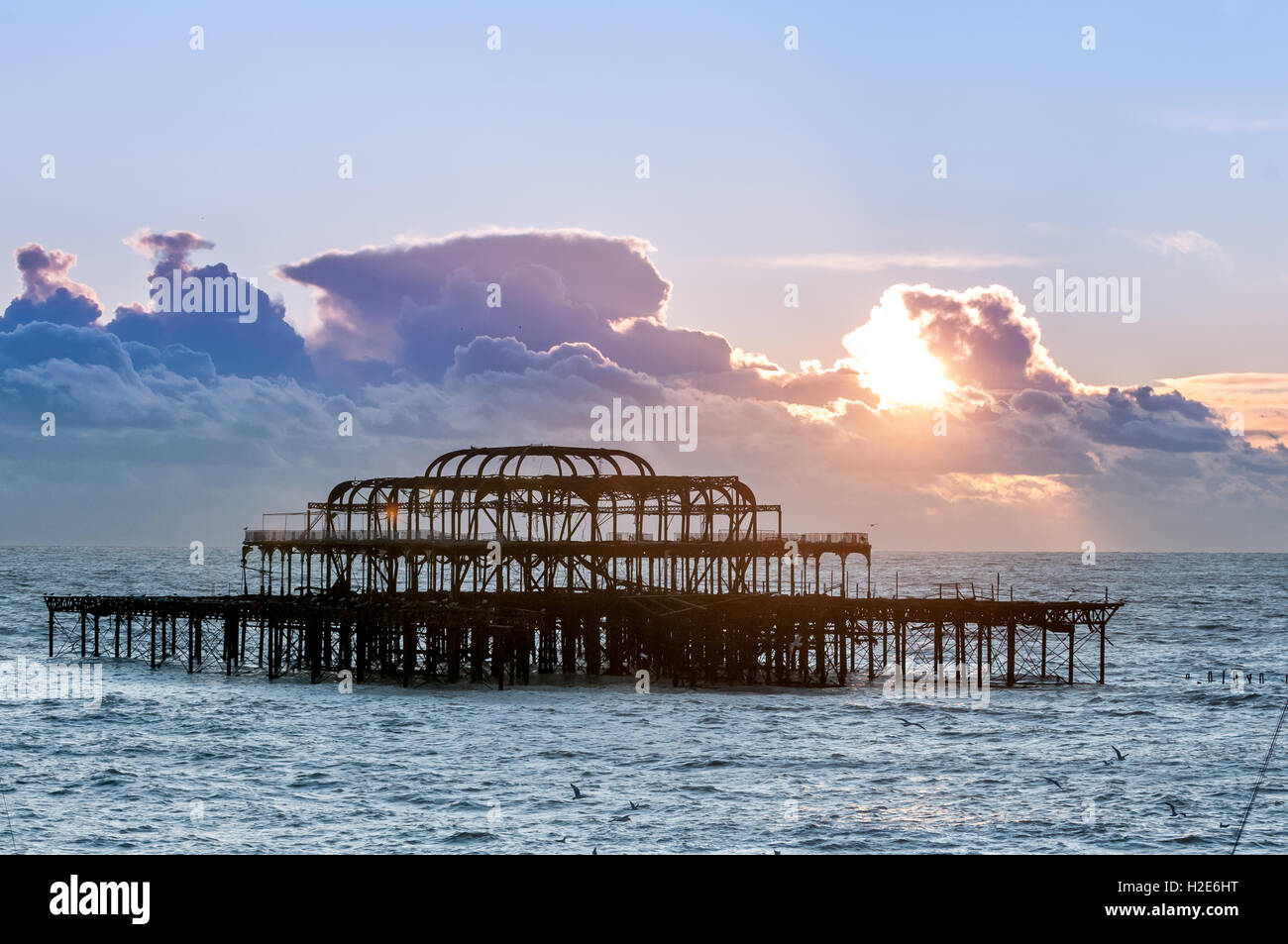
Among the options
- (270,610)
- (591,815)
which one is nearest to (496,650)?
(270,610)

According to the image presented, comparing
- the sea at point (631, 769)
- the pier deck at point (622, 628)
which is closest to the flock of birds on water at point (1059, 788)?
the sea at point (631, 769)

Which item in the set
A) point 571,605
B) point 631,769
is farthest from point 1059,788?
point 571,605

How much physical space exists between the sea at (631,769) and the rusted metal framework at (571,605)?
9.21 feet

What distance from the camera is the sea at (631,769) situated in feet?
120
